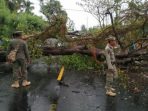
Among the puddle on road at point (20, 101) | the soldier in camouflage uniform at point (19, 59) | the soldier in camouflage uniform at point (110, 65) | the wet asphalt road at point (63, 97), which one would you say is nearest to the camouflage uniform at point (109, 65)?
the soldier in camouflage uniform at point (110, 65)

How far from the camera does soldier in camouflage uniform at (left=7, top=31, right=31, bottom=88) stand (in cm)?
1018

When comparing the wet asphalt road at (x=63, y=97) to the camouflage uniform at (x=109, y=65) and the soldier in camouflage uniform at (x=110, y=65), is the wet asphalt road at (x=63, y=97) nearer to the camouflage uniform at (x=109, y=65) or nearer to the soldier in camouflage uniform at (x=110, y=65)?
the soldier in camouflage uniform at (x=110, y=65)

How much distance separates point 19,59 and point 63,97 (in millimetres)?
2203

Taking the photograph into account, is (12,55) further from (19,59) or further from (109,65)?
(109,65)

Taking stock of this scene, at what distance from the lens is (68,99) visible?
8961 millimetres

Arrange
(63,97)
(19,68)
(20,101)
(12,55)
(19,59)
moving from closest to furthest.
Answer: (20,101) → (63,97) → (12,55) → (19,59) → (19,68)

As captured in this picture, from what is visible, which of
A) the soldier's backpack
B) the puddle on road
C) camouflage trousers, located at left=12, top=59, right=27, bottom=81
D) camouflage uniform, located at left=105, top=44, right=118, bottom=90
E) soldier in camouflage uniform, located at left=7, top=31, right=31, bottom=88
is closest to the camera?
the puddle on road

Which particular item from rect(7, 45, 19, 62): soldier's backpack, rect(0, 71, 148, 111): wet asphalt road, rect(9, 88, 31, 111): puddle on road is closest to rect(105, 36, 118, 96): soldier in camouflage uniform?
rect(0, 71, 148, 111): wet asphalt road

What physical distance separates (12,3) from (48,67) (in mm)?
22583

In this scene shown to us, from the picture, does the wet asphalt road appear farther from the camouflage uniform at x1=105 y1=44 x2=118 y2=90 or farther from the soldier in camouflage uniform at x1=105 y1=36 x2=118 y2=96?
the camouflage uniform at x1=105 y1=44 x2=118 y2=90

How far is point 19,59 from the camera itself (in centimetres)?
1030

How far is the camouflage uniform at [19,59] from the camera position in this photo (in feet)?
33.5

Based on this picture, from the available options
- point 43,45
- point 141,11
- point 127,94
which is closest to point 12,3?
point 43,45

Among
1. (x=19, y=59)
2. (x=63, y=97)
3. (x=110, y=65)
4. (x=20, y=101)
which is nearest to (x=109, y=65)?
(x=110, y=65)
